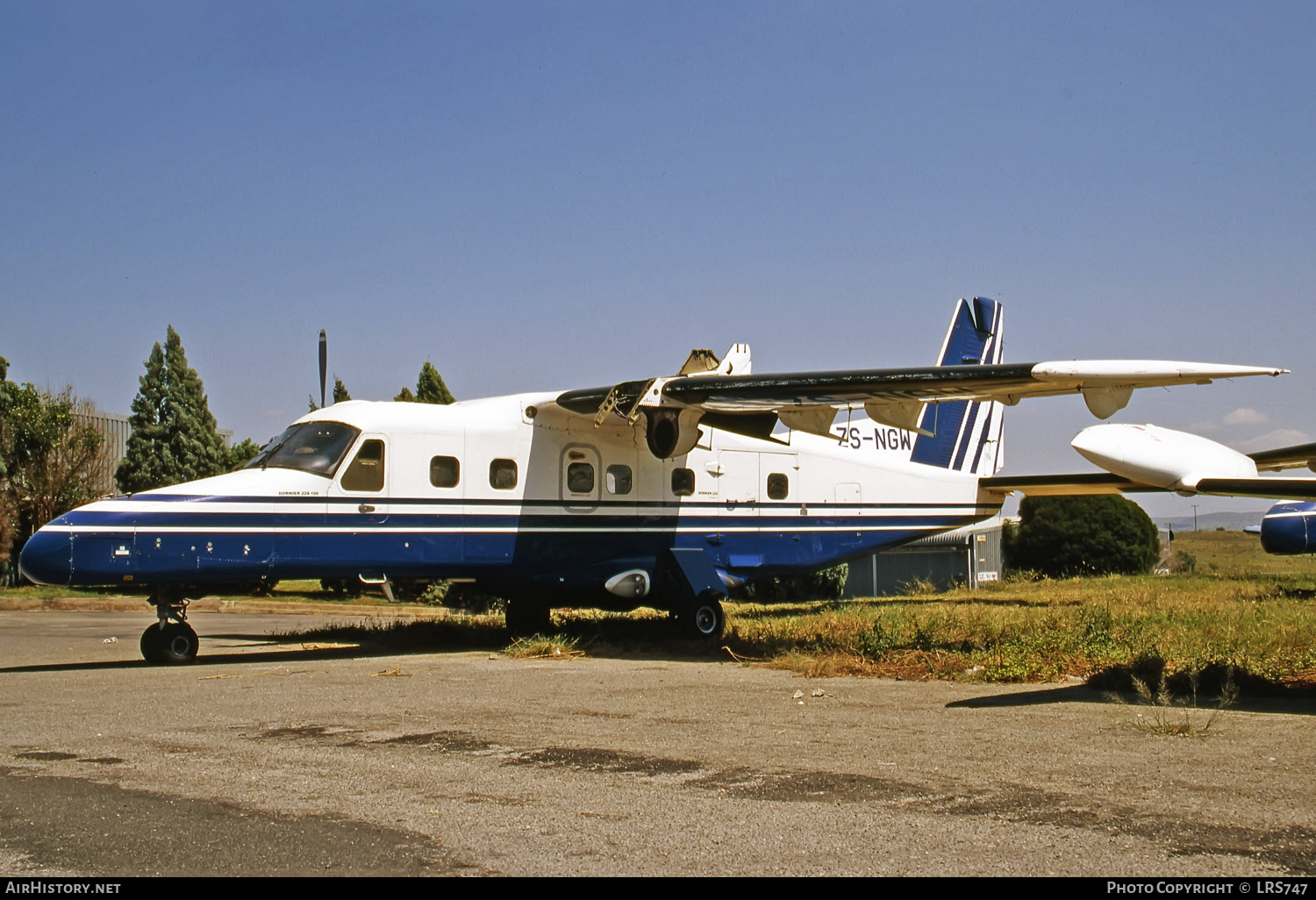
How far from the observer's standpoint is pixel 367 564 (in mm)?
13258

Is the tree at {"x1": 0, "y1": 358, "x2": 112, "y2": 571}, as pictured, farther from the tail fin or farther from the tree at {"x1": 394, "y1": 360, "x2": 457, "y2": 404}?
the tail fin

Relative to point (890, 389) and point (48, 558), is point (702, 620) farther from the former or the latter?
point (48, 558)

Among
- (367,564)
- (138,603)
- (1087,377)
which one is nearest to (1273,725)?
(1087,377)

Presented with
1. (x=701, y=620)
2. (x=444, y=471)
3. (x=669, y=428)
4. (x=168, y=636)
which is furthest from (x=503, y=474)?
(x=168, y=636)

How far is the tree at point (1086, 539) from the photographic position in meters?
32.7

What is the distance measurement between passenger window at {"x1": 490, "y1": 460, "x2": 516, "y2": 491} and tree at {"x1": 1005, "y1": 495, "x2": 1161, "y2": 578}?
23210mm

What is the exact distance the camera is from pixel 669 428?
13.6m

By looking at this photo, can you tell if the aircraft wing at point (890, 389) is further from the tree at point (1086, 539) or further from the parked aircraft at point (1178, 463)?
the tree at point (1086, 539)

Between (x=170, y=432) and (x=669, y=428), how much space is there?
93.3 feet

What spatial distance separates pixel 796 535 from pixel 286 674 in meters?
7.71

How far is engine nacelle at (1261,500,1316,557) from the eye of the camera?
82.9 feet

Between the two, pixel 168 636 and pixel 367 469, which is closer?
pixel 168 636
